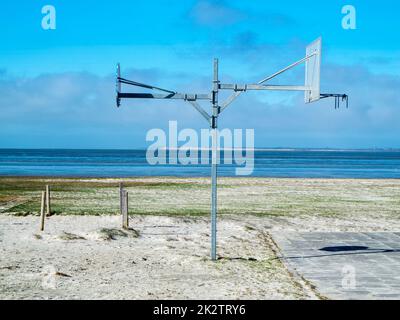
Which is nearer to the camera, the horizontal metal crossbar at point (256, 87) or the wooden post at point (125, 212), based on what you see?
the horizontal metal crossbar at point (256, 87)

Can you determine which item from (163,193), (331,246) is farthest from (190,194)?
(331,246)

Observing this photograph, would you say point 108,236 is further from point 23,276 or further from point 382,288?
point 382,288

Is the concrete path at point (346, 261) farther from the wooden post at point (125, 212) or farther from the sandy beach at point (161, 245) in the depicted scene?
the wooden post at point (125, 212)

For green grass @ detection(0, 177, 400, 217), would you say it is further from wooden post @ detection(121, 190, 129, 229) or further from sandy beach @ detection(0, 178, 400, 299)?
wooden post @ detection(121, 190, 129, 229)

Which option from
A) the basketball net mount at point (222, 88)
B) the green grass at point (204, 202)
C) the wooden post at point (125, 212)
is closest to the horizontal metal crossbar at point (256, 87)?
the basketball net mount at point (222, 88)

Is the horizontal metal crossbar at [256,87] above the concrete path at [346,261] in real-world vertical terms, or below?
above

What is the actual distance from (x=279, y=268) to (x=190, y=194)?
708 inches

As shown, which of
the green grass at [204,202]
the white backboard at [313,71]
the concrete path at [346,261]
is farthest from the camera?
the green grass at [204,202]

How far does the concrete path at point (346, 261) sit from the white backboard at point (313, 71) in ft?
12.2

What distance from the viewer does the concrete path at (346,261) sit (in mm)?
9016

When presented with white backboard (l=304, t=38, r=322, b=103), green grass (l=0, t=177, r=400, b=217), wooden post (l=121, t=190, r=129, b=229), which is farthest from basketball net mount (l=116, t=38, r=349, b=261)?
green grass (l=0, t=177, r=400, b=217)

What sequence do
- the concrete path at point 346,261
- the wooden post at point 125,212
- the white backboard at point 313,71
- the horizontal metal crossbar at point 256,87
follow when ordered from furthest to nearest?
the wooden post at point 125,212 < the horizontal metal crossbar at point 256,87 < the white backboard at point 313,71 < the concrete path at point 346,261

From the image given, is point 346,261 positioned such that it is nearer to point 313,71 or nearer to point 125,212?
point 313,71

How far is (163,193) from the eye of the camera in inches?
1145
